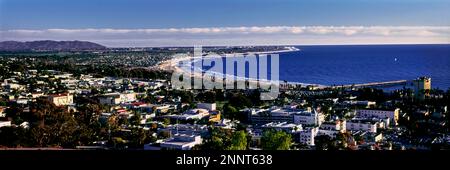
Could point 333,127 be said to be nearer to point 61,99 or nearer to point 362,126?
point 362,126

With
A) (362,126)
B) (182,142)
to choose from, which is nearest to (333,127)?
(362,126)

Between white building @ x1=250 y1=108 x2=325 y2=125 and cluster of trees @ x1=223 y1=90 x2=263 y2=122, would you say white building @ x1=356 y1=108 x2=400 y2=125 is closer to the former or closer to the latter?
white building @ x1=250 y1=108 x2=325 y2=125

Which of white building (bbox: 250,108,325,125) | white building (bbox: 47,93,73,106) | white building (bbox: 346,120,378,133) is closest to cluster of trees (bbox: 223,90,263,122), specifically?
white building (bbox: 250,108,325,125)

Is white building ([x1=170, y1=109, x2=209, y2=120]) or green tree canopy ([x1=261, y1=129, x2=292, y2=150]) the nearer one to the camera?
green tree canopy ([x1=261, y1=129, x2=292, y2=150])

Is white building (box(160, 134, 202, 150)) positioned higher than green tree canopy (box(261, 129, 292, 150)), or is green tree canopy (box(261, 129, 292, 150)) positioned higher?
green tree canopy (box(261, 129, 292, 150))
